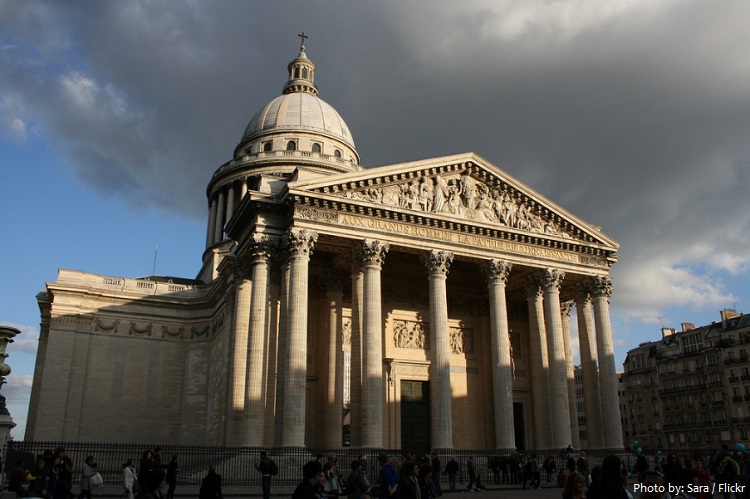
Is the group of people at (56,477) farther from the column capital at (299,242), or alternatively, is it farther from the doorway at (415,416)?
the doorway at (415,416)

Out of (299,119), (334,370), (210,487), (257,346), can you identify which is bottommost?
(210,487)

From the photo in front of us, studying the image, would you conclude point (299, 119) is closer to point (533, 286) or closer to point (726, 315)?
point (533, 286)

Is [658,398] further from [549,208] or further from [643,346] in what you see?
[549,208]

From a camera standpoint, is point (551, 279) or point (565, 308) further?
point (565, 308)

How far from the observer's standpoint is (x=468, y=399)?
1437 inches

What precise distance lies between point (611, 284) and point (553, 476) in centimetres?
1275

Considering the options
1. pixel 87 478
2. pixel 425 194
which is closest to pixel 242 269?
pixel 425 194

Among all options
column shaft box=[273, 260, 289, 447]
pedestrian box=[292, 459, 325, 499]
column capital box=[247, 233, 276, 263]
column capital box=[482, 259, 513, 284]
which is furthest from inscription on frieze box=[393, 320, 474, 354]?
pedestrian box=[292, 459, 325, 499]

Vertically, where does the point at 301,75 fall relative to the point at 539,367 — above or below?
above

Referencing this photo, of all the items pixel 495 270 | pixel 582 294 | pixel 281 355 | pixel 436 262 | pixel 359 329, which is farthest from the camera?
pixel 582 294

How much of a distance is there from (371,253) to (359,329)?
3.50 meters

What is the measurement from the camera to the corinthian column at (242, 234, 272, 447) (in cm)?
2712

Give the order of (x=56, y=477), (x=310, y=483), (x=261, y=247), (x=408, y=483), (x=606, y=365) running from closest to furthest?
1. (x=310, y=483)
2. (x=408, y=483)
3. (x=56, y=477)
4. (x=261, y=247)
5. (x=606, y=365)

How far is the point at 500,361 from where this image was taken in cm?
3166
